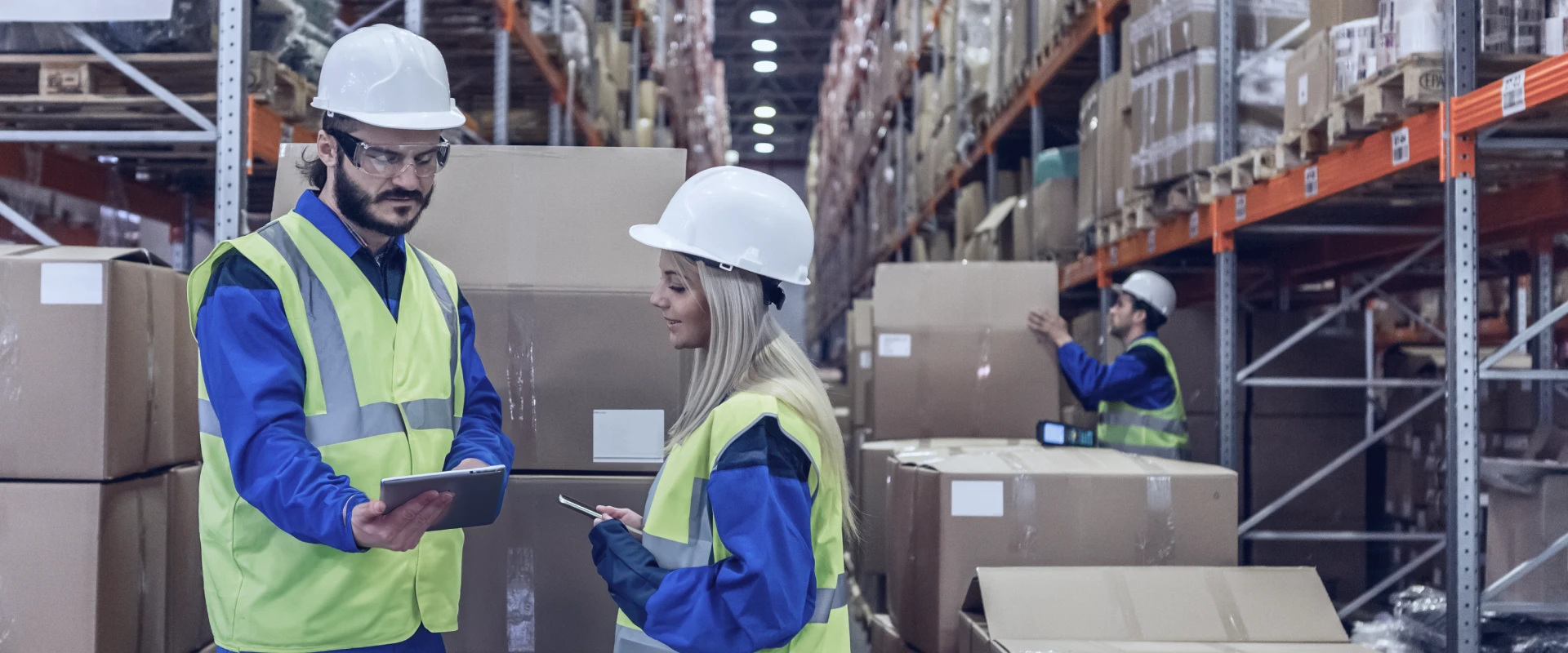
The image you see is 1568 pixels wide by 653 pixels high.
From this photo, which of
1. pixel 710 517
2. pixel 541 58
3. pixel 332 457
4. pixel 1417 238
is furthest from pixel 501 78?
pixel 710 517

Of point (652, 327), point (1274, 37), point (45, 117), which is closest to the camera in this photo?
point (652, 327)

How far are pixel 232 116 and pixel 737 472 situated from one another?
2.11 m

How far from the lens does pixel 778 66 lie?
22.9 m

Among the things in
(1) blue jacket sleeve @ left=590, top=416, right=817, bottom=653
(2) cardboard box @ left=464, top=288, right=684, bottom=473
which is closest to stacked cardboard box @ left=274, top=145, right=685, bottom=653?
(2) cardboard box @ left=464, top=288, right=684, bottom=473

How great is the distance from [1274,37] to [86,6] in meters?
4.01

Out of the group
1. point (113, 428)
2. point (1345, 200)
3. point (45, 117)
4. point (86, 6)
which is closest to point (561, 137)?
point (45, 117)

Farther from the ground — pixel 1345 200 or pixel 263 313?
pixel 1345 200

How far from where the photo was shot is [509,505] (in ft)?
8.92

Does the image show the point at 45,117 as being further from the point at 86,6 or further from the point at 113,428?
the point at 113,428

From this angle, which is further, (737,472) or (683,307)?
(683,307)

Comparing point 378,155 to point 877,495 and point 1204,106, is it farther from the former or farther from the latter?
point 1204,106

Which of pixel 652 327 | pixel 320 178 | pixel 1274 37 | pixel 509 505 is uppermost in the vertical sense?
pixel 1274 37

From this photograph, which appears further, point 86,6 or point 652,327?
point 86,6

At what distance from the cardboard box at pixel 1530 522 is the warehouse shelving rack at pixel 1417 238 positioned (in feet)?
0.21
